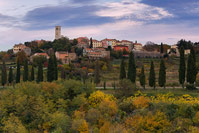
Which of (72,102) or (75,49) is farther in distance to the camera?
(75,49)

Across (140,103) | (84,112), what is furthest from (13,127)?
(140,103)

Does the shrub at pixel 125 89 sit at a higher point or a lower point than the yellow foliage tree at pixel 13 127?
higher

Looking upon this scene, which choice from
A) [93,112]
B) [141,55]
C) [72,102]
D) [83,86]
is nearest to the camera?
[93,112]

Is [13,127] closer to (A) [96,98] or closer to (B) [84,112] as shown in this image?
(B) [84,112]

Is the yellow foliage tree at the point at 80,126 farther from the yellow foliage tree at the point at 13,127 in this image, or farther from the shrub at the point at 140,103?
the shrub at the point at 140,103

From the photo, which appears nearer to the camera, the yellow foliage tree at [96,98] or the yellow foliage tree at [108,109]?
the yellow foliage tree at [108,109]

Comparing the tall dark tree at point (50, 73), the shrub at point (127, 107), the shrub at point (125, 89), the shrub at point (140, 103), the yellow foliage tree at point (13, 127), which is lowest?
the yellow foliage tree at point (13, 127)

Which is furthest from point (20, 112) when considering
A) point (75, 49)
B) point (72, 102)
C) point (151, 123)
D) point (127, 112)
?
point (75, 49)

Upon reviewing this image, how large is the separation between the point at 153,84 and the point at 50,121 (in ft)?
59.2

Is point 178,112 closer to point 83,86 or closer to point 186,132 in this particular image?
point 186,132

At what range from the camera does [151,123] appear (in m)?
20.5

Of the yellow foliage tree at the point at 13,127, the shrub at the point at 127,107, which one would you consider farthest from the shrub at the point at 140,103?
the yellow foliage tree at the point at 13,127

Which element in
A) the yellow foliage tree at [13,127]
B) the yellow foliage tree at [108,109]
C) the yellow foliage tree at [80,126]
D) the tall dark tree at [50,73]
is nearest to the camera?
the yellow foliage tree at [80,126]

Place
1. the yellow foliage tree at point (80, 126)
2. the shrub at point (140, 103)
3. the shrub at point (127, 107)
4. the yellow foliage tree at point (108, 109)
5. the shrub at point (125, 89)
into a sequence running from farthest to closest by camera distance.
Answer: the shrub at point (125, 89) < the shrub at point (127, 107) < the shrub at point (140, 103) < the yellow foliage tree at point (108, 109) < the yellow foliage tree at point (80, 126)
